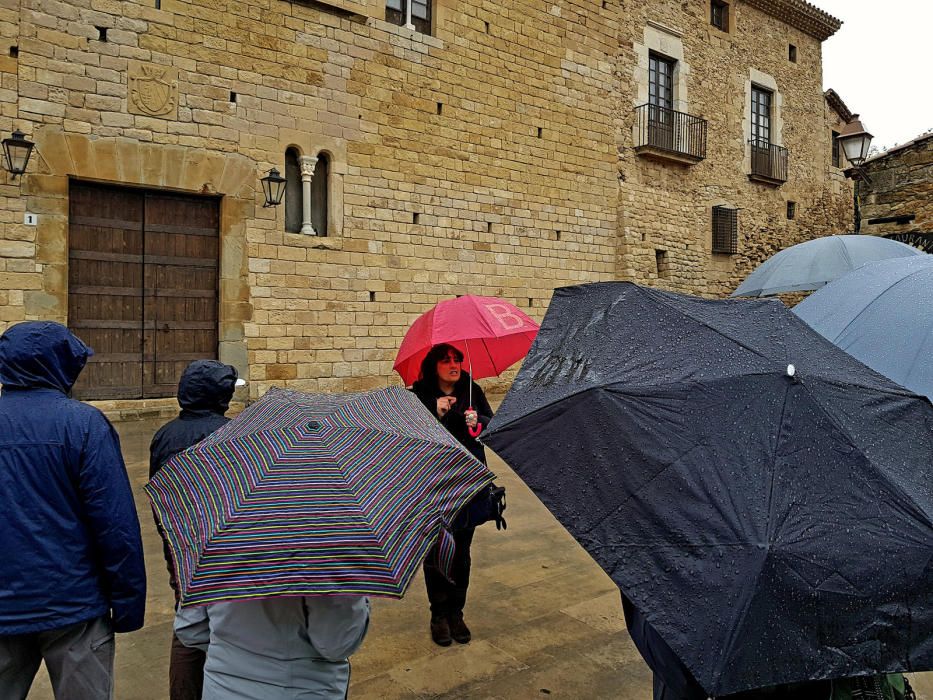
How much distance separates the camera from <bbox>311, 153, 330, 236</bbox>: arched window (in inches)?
391

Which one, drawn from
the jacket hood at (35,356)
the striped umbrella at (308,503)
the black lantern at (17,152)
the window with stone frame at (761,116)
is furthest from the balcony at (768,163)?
the jacket hood at (35,356)

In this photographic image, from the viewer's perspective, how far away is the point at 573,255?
12.7 m

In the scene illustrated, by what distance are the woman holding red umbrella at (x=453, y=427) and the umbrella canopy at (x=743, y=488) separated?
1.51 meters

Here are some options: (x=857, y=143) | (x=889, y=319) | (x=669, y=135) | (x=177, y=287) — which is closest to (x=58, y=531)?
(x=889, y=319)

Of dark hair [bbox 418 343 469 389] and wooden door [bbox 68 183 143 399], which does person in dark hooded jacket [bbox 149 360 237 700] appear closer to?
dark hair [bbox 418 343 469 389]

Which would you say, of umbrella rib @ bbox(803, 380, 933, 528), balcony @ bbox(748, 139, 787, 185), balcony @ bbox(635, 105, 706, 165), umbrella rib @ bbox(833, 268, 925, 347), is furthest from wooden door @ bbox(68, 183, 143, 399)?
balcony @ bbox(748, 139, 787, 185)

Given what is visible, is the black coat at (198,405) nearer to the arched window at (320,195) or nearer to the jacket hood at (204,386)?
the jacket hood at (204,386)

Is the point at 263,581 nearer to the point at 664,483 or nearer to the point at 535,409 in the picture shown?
the point at 535,409

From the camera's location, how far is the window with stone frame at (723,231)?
15344mm

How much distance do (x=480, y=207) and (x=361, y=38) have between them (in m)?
3.18

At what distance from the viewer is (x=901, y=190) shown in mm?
9805

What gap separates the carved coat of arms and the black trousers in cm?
759

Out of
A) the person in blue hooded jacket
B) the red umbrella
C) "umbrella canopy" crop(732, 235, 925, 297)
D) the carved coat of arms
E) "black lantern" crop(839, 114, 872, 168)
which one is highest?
the carved coat of arms

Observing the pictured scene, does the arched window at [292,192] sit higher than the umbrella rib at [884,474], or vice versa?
the arched window at [292,192]
